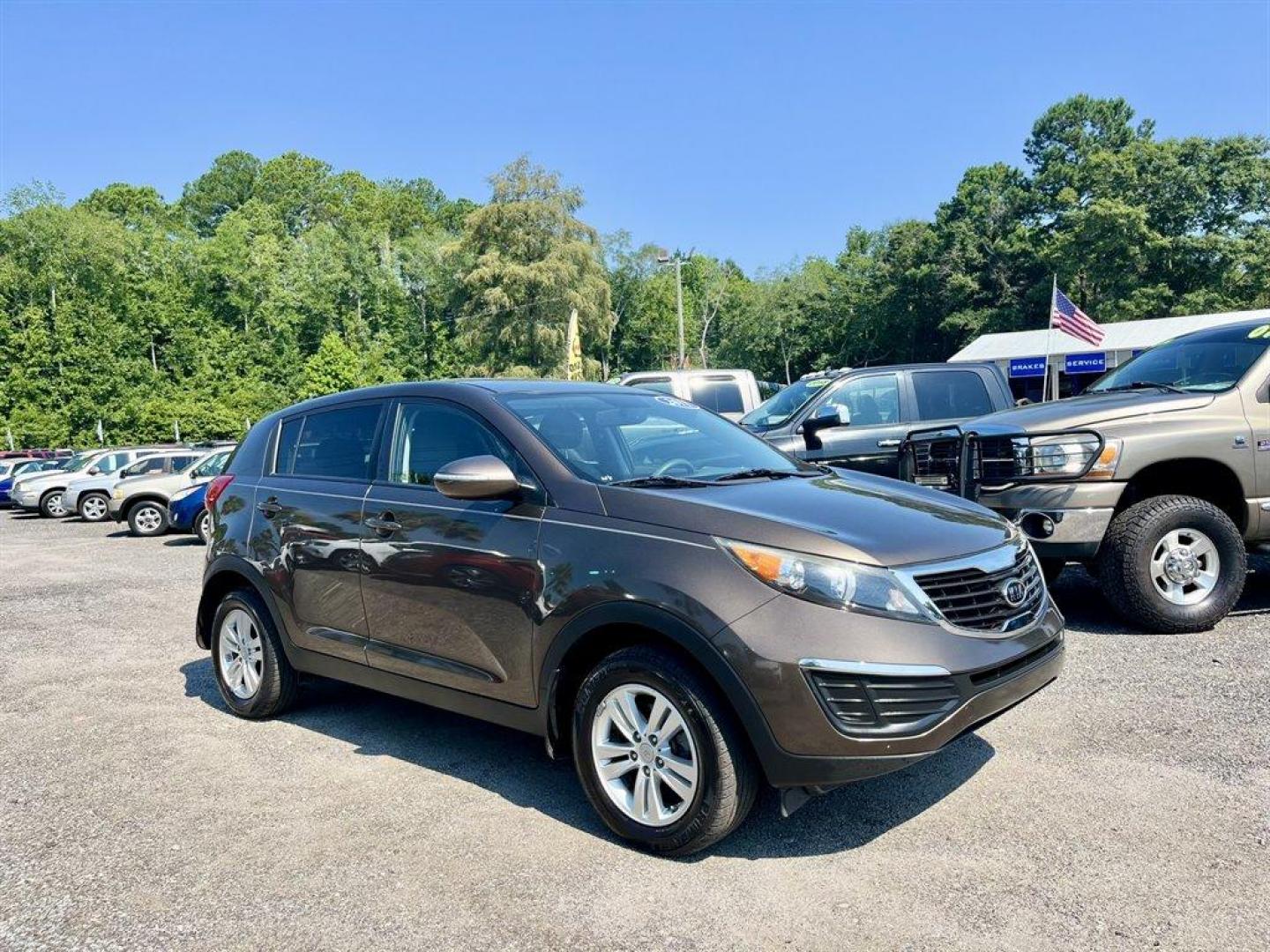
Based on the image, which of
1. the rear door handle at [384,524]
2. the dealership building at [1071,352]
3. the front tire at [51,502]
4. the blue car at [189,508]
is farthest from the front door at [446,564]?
the dealership building at [1071,352]

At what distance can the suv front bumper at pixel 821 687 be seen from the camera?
307 centimetres

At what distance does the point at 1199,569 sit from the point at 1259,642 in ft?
1.76

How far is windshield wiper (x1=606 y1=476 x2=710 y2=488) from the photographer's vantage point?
3793 millimetres

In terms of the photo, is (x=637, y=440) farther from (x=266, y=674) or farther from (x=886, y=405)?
(x=886, y=405)

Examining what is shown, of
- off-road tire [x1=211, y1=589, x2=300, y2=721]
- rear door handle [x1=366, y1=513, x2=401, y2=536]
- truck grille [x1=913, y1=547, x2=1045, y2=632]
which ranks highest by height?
rear door handle [x1=366, y1=513, x2=401, y2=536]

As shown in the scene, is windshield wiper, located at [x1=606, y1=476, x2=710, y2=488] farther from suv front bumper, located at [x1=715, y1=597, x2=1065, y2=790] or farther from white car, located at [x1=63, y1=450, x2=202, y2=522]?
white car, located at [x1=63, y1=450, x2=202, y2=522]

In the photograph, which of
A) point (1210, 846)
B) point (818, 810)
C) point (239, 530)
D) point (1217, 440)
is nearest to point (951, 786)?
point (818, 810)

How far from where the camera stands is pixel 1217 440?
19.7ft

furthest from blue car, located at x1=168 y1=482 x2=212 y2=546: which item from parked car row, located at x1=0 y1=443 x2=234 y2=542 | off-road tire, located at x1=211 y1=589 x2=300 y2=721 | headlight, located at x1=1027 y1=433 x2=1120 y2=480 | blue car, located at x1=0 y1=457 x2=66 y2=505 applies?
headlight, located at x1=1027 y1=433 x2=1120 y2=480

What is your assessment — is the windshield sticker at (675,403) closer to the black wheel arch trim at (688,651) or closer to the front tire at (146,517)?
the black wheel arch trim at (688,651)

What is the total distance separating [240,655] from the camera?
17.7 feet

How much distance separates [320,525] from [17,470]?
97.1 ft

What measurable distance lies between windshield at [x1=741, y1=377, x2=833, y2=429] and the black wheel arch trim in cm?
666

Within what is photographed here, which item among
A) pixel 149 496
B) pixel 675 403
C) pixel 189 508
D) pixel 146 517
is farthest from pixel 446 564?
pixel 146 517
